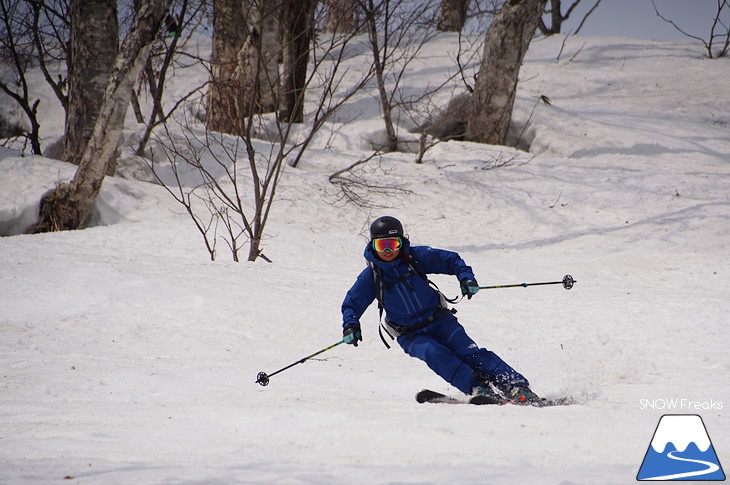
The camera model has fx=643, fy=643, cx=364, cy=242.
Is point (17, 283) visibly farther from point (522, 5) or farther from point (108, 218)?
point (522, 5)

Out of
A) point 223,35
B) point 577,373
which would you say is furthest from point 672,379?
point 223,35

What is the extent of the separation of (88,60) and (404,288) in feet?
26.7

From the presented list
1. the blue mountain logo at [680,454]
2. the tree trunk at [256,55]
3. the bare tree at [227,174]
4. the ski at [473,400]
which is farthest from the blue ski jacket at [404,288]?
the tree trunk at [256,55]

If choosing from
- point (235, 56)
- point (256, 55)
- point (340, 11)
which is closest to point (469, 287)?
point (340, 11)

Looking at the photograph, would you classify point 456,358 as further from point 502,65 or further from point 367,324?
point 502,65

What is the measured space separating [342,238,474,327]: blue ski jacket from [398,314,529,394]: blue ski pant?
0.45 feet

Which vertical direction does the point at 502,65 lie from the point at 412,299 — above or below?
above

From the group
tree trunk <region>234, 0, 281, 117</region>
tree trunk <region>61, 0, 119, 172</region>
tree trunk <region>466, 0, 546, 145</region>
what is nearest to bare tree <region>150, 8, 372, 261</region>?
tree trunk <region>234, 0, 281, 117</region>

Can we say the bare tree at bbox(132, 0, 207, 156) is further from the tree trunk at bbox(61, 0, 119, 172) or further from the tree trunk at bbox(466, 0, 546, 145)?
the tree trunk at bbox(466, 0, 546, 145)

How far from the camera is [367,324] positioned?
626 cm

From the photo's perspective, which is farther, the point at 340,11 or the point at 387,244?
the point at 340,11

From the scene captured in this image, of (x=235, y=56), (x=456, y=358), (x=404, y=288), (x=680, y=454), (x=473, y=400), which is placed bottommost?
(x=473, y=400)

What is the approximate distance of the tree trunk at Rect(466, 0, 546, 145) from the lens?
1292 cm
